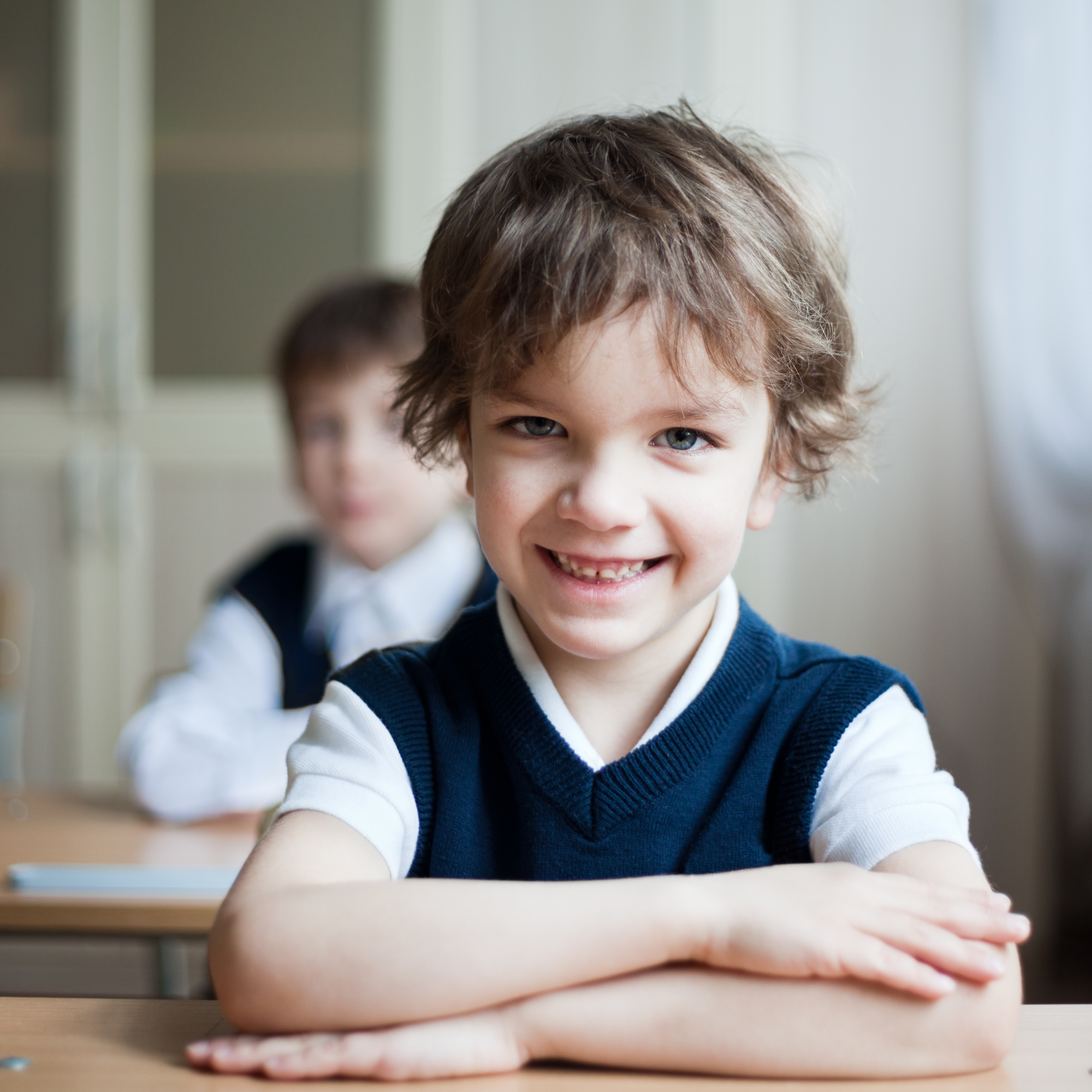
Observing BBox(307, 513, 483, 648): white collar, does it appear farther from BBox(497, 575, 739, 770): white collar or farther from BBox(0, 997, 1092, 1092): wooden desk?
BBox(0, 997, 1092, 1092): wooden desk

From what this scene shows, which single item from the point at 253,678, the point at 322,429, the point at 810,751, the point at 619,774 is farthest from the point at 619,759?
the point at 322,429

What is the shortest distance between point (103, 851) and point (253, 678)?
501 millimetres

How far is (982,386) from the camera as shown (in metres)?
2.89

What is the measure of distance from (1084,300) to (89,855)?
198 cm

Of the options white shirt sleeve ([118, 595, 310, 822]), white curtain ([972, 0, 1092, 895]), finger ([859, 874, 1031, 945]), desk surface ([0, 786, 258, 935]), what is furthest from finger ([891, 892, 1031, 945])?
white curtain ([972, 0, 1092, 895])

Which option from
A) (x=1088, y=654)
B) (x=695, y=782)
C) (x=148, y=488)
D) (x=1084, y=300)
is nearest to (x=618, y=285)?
(x=695, y=782)

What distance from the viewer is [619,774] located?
80cm

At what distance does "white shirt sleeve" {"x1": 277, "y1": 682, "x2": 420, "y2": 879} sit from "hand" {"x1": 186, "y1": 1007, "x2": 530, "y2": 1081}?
152mm

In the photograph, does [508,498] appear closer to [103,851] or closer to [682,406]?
[682,406]

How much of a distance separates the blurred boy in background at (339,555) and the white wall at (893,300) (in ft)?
3.59

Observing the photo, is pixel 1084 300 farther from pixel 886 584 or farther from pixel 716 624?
pixel 716 624

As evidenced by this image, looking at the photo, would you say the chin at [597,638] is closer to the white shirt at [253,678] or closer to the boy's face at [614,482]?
the boy's face at [614,482]

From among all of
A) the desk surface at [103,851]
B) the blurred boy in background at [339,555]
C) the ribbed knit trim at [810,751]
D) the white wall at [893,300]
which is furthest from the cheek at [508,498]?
the white wall at [893,300]

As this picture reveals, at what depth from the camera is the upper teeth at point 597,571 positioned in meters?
0.77
